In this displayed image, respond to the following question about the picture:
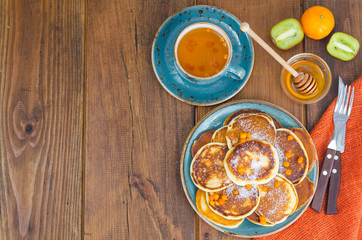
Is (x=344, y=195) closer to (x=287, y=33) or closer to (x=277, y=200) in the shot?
(x=277, y=200)

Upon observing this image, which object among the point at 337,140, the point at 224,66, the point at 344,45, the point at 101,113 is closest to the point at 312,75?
the point at 344,45

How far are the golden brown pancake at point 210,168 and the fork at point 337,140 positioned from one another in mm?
349

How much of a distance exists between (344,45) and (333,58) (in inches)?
2.4

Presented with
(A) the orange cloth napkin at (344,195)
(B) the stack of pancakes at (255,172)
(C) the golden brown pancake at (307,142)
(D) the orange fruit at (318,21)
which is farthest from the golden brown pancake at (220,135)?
(D) the orange fruit at (318,21)

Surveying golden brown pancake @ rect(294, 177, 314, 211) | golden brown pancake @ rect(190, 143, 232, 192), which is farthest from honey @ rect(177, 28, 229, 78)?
golden brown pancake @ rect(294, 177, 314, 211)

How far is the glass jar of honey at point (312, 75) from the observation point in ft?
4.25

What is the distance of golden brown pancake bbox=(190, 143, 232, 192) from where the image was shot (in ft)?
3.89

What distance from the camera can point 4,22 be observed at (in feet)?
4.45

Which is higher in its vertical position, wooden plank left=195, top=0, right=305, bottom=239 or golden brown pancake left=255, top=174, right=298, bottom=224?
wooden plank left=195, top=0, right=305, bottom=239

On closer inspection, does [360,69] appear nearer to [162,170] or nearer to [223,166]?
[223,166]

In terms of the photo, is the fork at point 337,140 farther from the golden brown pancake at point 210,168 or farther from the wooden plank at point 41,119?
the wooden plank at point 41,119

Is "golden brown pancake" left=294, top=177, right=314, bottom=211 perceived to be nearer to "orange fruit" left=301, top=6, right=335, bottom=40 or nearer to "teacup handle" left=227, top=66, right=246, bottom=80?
"teacup handle" left=227, top=66, right=246, bottom=80

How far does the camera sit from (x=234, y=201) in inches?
46.7

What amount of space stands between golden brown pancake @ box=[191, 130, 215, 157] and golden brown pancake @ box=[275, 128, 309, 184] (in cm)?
23
